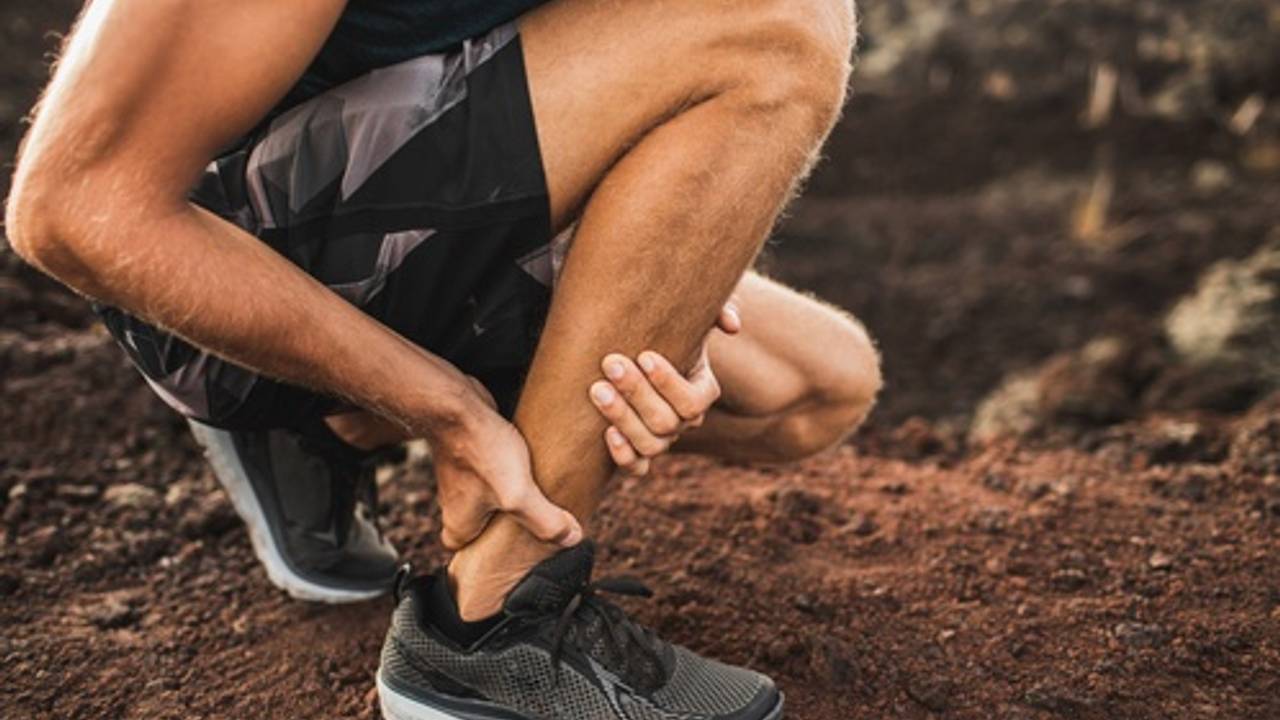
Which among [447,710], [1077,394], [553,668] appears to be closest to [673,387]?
[553,668]

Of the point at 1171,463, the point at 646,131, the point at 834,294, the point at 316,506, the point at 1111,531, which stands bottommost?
the point at 834,294

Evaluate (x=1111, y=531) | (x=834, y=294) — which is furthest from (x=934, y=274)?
(x=1111, y=531)

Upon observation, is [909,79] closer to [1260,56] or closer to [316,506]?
[1260,56]

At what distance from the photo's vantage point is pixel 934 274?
5531mm

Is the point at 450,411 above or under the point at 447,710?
above

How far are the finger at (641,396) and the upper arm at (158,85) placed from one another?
0.56 metres

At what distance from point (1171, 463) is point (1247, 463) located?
0.26 metres

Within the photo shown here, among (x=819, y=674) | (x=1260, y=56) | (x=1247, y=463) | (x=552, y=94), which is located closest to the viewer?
(x=552, y=94)

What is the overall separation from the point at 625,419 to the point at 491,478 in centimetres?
20

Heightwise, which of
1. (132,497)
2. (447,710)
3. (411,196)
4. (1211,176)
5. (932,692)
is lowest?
(1211,176)

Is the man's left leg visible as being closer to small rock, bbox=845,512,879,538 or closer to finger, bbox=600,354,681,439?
small rock, bbox=845,512,879,538

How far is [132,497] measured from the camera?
2764 millimetres

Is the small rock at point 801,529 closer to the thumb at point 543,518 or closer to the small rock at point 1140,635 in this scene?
the small rock at point 1140,635

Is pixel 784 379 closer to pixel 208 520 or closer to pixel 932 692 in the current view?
pixel 932 692
